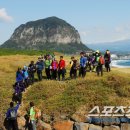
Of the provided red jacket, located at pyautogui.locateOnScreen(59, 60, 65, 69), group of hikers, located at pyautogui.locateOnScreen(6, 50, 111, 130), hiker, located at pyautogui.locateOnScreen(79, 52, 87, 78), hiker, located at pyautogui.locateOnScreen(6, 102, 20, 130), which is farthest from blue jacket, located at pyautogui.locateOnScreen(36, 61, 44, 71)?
hiker, located at pyautogui.locateOnScreen(6, 102, 20, 130)

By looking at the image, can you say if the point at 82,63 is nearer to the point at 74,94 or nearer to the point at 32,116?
the point at 74,94

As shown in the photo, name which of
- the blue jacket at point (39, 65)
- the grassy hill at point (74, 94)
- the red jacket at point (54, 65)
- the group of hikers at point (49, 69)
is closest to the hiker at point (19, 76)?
the group of hikers at point (49, 69)

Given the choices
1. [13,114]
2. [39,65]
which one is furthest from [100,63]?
[13,114]

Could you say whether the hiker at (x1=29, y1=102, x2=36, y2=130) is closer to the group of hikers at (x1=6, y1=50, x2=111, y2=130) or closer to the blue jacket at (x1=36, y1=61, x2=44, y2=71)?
the group of hikers at (x1=6, y1=50, x2=111, y2=130)

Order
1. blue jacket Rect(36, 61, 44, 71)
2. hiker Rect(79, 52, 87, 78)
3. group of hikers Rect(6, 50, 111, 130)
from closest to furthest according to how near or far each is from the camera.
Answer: group of hikers Rect(6, 50, 111, 130) → hiker Rect(79, 52, 87, 78) → blue jacket Rect(36, 61, 44, 71)

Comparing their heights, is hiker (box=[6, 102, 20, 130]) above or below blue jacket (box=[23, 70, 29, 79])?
below

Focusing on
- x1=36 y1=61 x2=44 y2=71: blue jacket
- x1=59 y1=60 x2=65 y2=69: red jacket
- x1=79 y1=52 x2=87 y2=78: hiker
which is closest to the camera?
x1=59 y1=60 x2=65 y2=69: red jacket

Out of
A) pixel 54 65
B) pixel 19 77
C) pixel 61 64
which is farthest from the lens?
pixel 54 65

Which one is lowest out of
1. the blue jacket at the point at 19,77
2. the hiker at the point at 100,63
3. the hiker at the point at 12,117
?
the hiker at the point at 12,117

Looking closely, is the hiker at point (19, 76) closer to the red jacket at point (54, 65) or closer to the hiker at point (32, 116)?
the red jacket at point (54, 65)

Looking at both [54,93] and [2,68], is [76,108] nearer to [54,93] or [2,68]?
[54,93]

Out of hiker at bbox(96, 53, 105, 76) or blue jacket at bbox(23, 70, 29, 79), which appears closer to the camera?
blue jacket at bbox(23, 70, 29, 79)

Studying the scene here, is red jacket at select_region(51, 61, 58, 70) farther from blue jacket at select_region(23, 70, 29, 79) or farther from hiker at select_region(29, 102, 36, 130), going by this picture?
hiker at select_region(29, 102, 36, 130)

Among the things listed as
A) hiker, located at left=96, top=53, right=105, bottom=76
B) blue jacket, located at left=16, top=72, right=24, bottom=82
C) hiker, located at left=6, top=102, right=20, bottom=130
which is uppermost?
hiker, located at left=96, top=53, right=105, bottom=76
